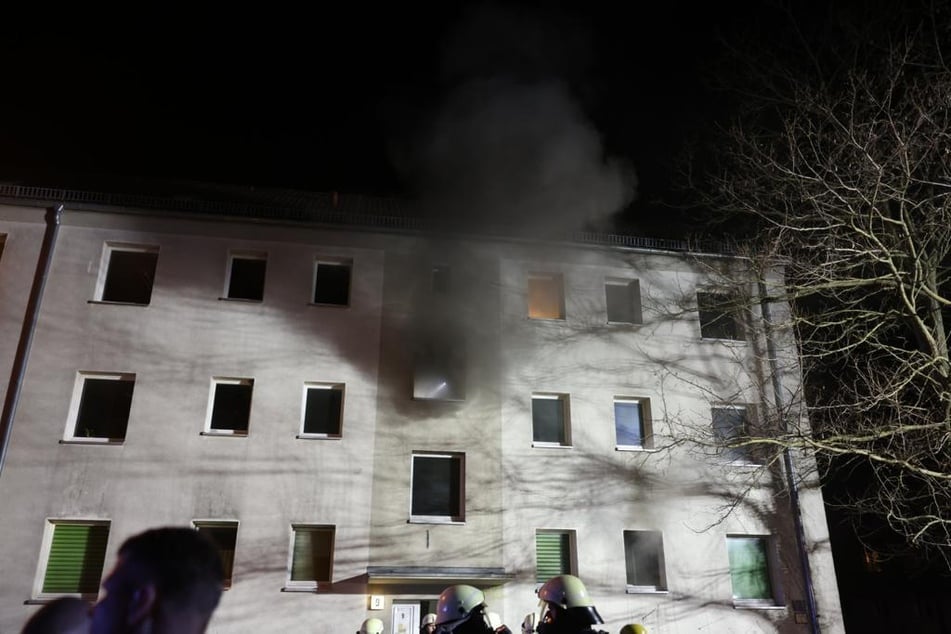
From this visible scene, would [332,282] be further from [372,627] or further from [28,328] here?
[372,627]

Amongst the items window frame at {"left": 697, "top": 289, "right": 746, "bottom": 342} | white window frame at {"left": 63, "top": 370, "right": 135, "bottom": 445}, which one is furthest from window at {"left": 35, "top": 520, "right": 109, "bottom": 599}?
window frame at {"left": 697, "top": 289, "right": 746, "bottom": 342}

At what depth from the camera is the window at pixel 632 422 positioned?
46.8 feet

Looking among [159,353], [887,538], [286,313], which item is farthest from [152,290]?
[887,538]

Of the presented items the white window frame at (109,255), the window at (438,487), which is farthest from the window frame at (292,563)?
the white window frame at (109,255)

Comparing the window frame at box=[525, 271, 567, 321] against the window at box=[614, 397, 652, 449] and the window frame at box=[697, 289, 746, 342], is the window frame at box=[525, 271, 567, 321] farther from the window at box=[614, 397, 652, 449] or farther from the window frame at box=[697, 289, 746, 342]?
the window frame at box=[697, 289, 746, 342]

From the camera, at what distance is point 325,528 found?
41.2 ft

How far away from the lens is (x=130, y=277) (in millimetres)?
13898

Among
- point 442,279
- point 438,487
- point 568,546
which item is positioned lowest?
point 568,546

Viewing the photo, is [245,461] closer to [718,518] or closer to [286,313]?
[286,313]

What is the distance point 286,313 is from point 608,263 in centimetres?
706

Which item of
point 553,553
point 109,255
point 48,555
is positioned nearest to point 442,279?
point 553,553

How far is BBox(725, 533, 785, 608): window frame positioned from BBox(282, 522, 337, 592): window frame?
7603 millimetres

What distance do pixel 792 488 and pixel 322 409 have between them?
9604 mm

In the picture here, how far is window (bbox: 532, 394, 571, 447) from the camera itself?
1401 cm
